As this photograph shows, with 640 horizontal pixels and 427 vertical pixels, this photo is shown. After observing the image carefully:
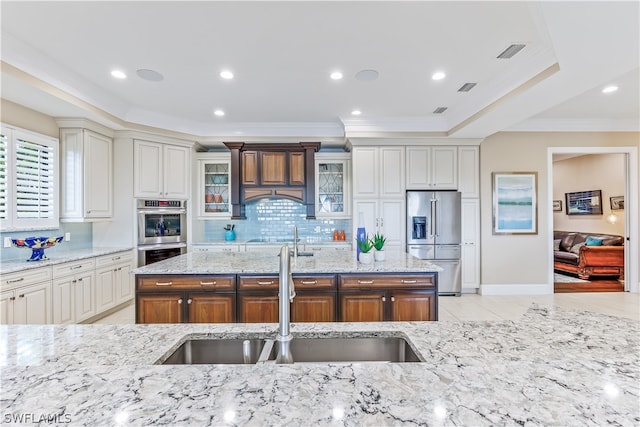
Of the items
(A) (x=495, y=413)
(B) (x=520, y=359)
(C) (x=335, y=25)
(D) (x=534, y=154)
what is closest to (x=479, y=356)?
(B) (x=520, y=359)

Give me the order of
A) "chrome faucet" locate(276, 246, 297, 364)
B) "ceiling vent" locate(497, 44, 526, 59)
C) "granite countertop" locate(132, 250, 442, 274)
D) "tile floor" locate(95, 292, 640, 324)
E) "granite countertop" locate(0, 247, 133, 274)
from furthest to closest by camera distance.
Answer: "tile floor" locate(95, 292, 640, 324)
"granite countertop" locate(0, 247, 133, 274)
"ceiling vent" locate(497, 44, 526, 59)
"granite countertop" locate(132, 250, 442, 274)
"chrome faucet" locate(276, 246, 297, 364)

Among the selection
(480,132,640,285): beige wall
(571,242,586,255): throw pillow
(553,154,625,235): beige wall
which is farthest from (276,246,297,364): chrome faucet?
(553,154,625,235): beige wall

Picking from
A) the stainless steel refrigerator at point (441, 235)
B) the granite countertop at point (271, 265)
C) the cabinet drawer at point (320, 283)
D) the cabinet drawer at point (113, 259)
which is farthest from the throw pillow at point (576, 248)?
the cabinet drawer at point (113, 259)

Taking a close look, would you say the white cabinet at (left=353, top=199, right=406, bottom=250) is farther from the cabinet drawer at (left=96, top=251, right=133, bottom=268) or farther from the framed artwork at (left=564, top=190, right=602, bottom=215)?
the framed artwork at (left=564, top=190, right=602, bottom=215)

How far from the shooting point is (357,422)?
612 millimetres

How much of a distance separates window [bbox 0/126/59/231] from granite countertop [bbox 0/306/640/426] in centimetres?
326

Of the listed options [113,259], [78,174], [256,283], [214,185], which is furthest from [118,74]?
[256,283]

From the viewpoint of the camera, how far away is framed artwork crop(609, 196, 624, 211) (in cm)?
677

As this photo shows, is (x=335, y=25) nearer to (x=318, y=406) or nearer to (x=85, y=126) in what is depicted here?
(x=318, y=406)

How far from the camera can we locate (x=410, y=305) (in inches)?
108

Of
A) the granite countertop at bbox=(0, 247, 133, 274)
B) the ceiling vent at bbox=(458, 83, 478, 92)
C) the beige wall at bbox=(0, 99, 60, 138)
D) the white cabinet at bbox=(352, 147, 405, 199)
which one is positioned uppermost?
the ceiling vent at bbox=(458, 83, 478, 92)

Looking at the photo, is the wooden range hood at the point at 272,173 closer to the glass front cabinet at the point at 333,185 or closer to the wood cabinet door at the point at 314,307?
the glass front cabinet at the point at 333,185

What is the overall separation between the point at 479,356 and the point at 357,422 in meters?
0.55

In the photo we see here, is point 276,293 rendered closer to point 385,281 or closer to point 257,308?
point 257,308
